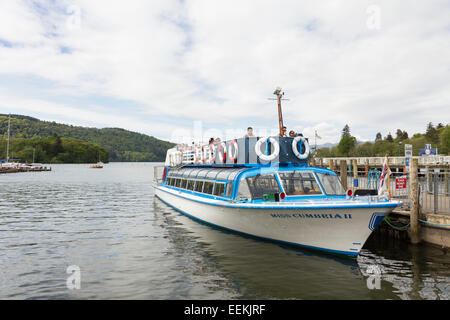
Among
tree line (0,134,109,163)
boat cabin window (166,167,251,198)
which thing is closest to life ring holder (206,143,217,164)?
boat cabin window (166,167,251,198)

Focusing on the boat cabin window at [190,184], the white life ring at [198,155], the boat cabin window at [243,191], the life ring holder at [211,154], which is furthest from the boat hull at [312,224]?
the white life ring at [198,155]

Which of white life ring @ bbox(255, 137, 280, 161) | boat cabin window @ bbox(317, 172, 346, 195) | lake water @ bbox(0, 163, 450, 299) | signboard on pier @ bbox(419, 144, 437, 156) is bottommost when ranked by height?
lake water @ bbox(0, 163, 450, 299)

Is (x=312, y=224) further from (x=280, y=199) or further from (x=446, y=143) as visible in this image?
(x=446, y=143)

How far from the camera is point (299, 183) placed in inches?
555

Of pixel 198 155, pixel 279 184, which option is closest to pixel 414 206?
pixel 279 184

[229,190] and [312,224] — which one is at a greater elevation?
[229,190]

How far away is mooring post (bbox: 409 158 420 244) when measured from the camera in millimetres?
12828

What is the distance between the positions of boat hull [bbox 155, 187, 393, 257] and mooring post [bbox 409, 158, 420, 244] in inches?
131

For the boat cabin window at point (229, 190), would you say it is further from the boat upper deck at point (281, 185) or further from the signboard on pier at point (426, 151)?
the signboard on pier at point (426, 151)

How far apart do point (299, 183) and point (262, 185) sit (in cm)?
164

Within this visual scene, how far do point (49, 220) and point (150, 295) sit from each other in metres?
13.9

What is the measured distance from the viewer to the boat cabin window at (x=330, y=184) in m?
14.0

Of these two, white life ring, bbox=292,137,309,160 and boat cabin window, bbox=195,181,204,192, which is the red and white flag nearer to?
white life ring, bbox=292,137,309,160

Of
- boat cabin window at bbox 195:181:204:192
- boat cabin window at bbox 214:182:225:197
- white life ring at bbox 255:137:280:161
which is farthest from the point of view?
boat cabin window at bbox 195:181:204:192
